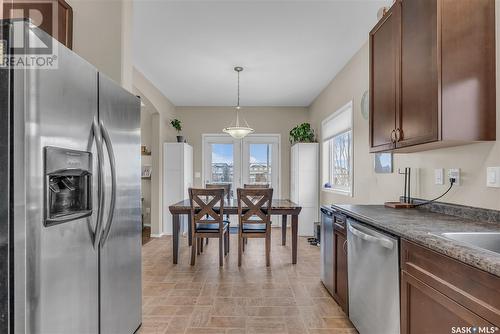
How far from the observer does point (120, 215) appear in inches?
68.6

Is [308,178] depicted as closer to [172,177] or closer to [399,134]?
[172,177]

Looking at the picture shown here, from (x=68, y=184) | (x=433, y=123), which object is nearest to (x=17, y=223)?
(x=68, y=184)

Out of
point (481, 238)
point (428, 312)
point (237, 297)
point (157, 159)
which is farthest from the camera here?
point (157, 159)

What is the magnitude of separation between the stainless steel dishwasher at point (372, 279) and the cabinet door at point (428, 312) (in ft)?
0.24

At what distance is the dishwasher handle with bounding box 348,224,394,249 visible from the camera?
1.56 meters

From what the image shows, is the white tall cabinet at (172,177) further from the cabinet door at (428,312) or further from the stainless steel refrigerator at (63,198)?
the cabinet door at (428,312)

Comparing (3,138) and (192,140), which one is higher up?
(192,140)

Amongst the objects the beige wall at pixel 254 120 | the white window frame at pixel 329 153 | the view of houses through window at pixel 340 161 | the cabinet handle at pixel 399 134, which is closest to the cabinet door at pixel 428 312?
the cabinet handle at pixel 399 134

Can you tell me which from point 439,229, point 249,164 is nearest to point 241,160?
point 249,164

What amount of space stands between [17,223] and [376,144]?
2365 mm

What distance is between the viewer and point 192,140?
6.41 meters

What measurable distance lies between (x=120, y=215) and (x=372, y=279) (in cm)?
159

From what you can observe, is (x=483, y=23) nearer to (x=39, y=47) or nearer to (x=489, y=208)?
(x=489, y=208)

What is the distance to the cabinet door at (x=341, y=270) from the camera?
2289 millimetres
